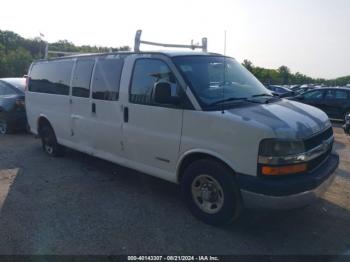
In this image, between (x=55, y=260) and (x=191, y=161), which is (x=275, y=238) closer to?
(x=191, y=161)

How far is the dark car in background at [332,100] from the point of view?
14.1 meters

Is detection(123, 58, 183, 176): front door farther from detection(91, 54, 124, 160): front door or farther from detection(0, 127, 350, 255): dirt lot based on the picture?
detection(0, 127, 350, 255): dirt lot

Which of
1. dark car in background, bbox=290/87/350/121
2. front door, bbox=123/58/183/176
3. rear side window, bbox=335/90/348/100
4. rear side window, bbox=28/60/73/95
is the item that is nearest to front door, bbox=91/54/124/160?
front door, bbox=123/58/183/176

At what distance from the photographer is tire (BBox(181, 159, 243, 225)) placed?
3949mm

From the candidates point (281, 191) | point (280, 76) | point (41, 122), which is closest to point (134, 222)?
point (281, 191)

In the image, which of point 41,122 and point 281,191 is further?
point 41,122

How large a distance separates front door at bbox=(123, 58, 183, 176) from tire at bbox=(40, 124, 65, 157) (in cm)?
267

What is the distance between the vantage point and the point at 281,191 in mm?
3621

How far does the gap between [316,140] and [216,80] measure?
4.58ft

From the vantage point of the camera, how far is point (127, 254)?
3.66 metres

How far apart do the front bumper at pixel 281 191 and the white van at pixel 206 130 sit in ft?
0.03

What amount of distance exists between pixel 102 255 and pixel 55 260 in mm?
460

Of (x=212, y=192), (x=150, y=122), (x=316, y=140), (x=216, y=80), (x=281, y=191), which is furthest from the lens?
(x=150, y=122)

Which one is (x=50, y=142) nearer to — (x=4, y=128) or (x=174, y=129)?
(x=4, y=128)
